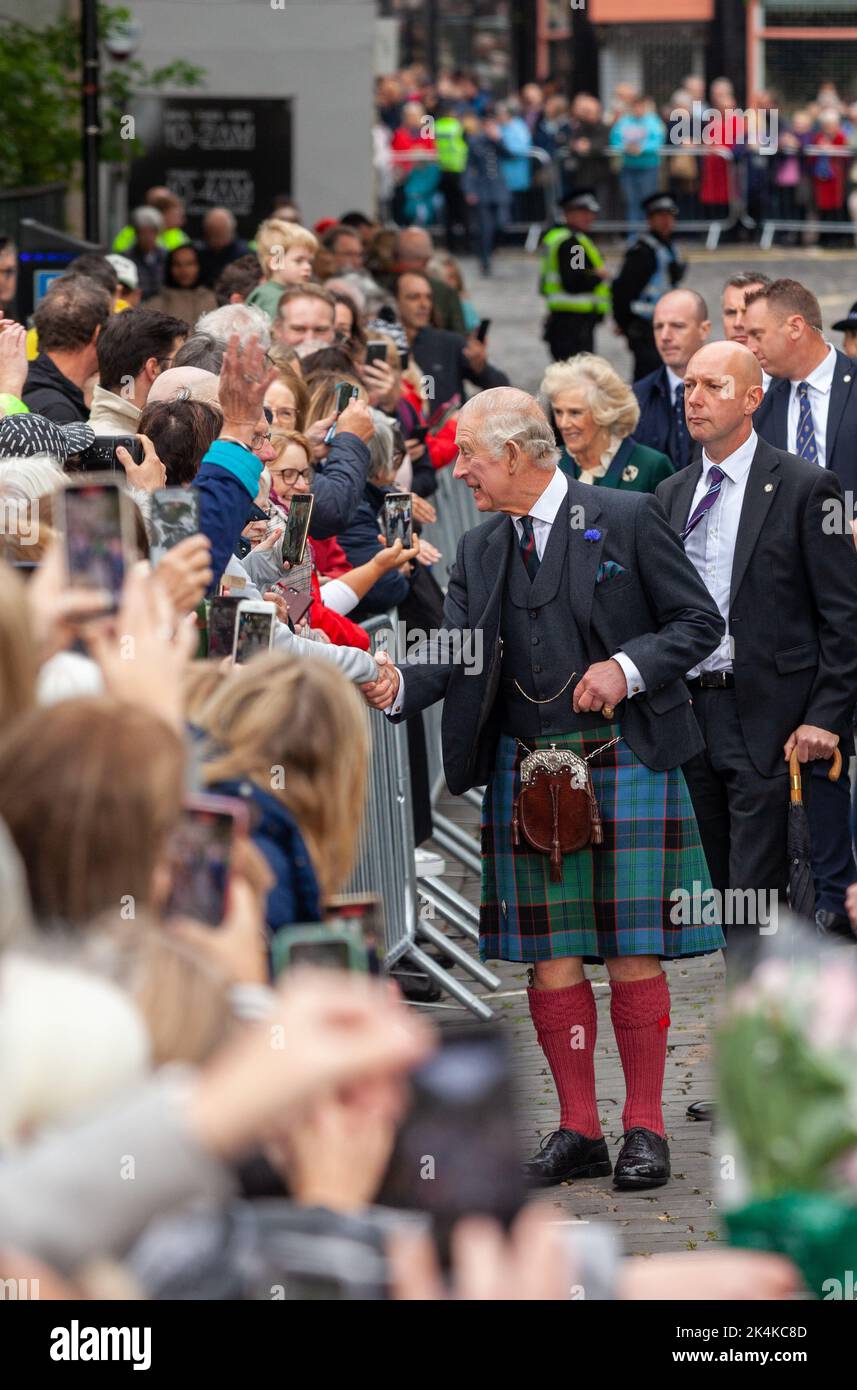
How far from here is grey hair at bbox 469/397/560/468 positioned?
6.02 metres

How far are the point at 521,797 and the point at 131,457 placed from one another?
56.0 inches

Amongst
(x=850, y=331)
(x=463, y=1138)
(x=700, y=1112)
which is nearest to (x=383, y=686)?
(x=700, y=1112)

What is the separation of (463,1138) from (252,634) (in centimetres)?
213

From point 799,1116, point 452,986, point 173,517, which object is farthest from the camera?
point 452,986

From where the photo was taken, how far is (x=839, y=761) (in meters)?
6.85

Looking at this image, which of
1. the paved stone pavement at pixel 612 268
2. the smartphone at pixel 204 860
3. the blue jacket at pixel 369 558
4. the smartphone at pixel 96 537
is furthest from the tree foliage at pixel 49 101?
the smartphone at pixel 204 860

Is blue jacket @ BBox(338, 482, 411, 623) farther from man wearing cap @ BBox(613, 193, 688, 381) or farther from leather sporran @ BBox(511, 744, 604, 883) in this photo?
man wearing cap @ BBox(613, 193, 688, 381)

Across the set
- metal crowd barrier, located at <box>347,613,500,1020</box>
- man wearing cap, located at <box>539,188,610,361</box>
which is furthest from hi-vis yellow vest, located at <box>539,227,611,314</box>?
metal crowd barrier, located at <box>347,613,500,1020</box>

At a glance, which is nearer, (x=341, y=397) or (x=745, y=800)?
(x=745, y=800)

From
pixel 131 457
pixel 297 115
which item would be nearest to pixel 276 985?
pixel 131 457

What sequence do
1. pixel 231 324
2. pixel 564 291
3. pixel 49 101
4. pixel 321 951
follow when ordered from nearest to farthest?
pixel 321 951, pixel 231 324, pixel 49 101, pixel 564 291

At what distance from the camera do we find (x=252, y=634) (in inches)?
180

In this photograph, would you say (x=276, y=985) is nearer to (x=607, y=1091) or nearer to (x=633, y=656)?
(x=633, y=656)

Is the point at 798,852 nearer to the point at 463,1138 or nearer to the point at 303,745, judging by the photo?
the point at 303,745
